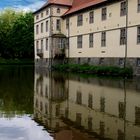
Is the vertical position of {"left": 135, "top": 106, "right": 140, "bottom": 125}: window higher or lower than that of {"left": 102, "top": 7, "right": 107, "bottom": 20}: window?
lower

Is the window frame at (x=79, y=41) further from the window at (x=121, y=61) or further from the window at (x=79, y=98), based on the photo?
the window at (x=79, y=98)

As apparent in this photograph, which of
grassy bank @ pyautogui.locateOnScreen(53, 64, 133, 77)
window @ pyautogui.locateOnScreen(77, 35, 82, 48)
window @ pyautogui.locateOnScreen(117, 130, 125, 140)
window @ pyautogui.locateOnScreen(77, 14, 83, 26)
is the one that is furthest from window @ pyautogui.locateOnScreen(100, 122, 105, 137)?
window @ pyautogui.locateOnScreen(77, 14, 83, 26)

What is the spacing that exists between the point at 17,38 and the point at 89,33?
155ft

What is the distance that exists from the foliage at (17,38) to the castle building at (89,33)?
24.7m

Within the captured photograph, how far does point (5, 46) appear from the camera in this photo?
89750 mm

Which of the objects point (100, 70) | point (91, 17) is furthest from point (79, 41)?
point (100, 70)

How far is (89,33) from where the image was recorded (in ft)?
136

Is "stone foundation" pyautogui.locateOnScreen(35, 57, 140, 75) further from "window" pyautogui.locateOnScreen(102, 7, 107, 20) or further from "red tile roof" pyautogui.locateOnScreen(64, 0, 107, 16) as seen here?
"red tile roof" pyautogui.locateOnScreen(64, 0, 107, 16)

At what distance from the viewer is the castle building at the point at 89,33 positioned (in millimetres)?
32906

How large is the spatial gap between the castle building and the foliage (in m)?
24.7

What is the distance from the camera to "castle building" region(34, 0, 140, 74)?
32906mm

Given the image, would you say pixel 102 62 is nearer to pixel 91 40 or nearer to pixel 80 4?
pixel 91 40

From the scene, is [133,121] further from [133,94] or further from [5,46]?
[5,46]

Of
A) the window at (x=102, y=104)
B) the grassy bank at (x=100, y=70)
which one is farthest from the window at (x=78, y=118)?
the grassy bank at (x=100, y=70)
